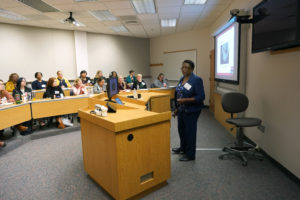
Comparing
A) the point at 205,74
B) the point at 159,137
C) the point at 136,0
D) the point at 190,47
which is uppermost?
the point at 136,0

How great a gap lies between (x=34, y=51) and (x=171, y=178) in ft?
22.4

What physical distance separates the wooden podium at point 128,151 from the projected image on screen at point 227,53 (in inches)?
96.8

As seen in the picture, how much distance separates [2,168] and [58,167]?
2.74ft

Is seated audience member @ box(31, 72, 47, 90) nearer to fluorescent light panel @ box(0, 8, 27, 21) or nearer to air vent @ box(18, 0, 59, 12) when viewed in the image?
fluorescent light panel @ box(0, 8, 27, 21)

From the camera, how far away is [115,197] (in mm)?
1940

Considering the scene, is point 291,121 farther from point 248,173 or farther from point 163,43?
point 163,43

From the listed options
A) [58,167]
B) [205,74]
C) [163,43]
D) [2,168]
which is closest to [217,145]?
[58,167]

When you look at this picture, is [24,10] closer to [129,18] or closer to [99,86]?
[99,86]

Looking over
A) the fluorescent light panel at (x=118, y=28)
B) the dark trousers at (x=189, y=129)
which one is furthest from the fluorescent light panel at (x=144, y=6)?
the dark trousers at (x=189, y=129)

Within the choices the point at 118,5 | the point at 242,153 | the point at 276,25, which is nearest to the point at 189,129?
the point at 242,153

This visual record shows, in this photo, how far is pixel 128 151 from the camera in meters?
1.89

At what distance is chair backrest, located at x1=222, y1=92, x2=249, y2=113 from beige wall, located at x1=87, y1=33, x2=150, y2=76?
6491 mm

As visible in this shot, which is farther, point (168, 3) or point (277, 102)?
point (168, 3)

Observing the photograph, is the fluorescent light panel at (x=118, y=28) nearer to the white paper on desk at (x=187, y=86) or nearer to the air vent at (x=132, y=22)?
the air vent at (x=132, y=22)
